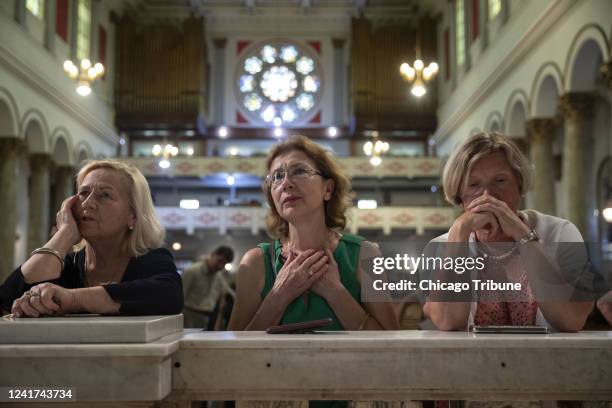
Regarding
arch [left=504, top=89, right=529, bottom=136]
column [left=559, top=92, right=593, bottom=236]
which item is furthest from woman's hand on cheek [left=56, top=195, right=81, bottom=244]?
arch [left=504, top=89, right=529, bottom=136]

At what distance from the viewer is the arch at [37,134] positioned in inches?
661

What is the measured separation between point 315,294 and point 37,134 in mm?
16569

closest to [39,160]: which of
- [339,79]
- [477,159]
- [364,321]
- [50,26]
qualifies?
[50,26]

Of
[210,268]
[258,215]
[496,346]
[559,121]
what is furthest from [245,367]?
[258,215]

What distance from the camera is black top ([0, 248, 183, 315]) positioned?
6.64 ft

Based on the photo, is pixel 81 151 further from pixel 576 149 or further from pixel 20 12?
pixel 576 149

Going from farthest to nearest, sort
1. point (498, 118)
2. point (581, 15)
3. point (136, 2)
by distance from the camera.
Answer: point (136, 2) → point (498, 118) → point (581, 15)

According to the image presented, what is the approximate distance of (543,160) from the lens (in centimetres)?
1458

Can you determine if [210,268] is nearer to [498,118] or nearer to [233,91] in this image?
[498,118]

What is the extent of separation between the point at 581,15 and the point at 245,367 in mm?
11650

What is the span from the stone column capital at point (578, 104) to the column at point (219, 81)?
640 inches

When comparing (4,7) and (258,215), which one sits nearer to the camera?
(4,7)

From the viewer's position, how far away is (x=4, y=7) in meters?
14.8

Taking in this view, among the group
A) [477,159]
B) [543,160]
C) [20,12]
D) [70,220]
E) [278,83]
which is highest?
[278,83]
